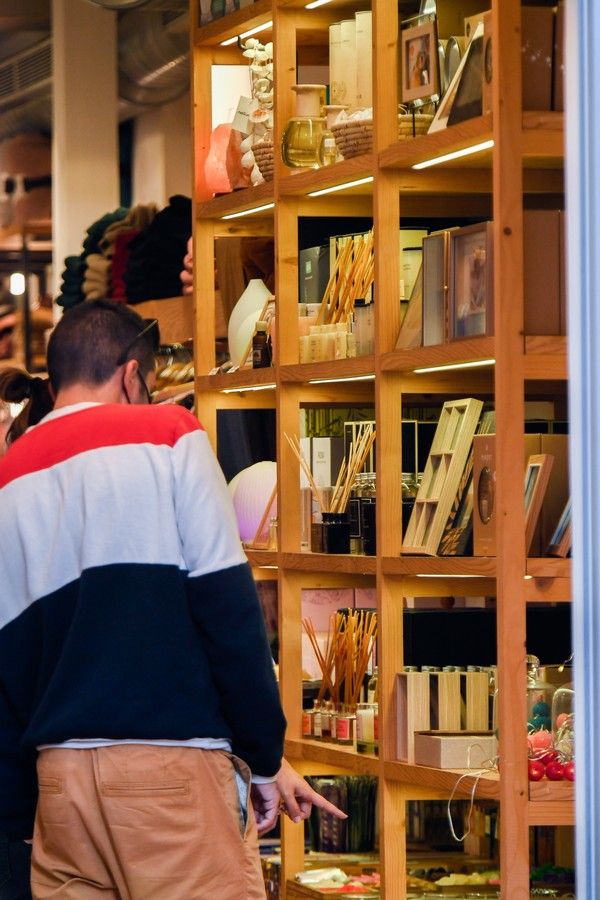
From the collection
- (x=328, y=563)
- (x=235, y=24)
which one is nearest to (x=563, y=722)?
(x=328, y=563)

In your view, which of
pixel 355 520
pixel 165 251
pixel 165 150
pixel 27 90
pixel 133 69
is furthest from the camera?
pixel 165 150

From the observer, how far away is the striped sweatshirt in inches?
102

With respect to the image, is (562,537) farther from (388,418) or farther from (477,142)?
(477,142)

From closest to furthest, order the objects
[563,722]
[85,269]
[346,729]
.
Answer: [563,722] < [346,729] < [85,269]

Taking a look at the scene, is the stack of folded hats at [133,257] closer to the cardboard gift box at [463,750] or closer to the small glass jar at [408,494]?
the small glass jar at [408,494]

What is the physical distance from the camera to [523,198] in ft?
11.0

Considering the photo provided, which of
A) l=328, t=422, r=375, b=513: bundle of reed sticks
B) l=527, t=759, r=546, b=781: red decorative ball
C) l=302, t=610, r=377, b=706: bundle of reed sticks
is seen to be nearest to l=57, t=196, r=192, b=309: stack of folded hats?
l=328, t=422, r=375, b=513: bundle of reed sticks

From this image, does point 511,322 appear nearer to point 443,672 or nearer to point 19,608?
point 443,672

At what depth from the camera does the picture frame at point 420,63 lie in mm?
3656

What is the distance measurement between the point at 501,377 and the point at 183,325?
2.62 meters

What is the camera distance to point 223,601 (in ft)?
8.64

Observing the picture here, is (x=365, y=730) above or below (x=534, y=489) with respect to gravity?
below

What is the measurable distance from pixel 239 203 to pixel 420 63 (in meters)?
0.95

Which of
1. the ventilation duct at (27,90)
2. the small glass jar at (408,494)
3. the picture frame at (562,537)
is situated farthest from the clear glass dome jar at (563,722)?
the ventilation duct at (27,90)
